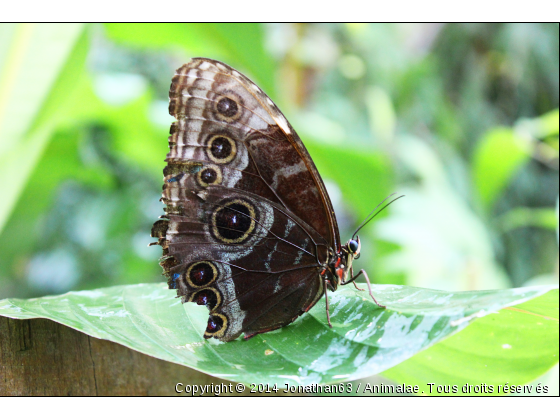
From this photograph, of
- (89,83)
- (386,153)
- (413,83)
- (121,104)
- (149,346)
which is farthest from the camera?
(413,83)

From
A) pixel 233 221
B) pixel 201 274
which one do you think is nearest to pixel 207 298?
pixel 201 274

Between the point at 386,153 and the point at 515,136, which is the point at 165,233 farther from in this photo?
the point at 386,153

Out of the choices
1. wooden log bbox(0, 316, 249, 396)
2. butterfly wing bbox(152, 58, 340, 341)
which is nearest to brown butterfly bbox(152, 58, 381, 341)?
butterfly wing bbox(152, 58, 340, 341)

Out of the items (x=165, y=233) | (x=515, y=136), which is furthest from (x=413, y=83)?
(x=165, y=233)

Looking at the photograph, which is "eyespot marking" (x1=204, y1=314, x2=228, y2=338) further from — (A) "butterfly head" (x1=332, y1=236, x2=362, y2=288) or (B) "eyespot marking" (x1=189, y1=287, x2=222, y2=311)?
(A) "butterfly head" (x1=332, y1=236, x2=362, y2=288)

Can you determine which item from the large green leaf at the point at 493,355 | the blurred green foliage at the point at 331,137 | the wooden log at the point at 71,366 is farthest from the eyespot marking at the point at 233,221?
the blurred green foliage at the point at 331,137

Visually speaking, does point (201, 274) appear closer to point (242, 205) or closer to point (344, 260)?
point (242, 205)
